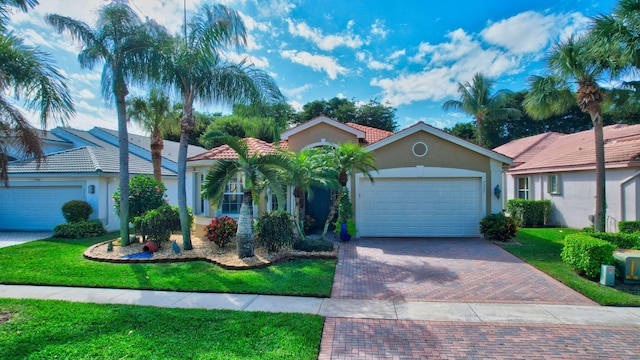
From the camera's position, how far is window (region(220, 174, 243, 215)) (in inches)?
495

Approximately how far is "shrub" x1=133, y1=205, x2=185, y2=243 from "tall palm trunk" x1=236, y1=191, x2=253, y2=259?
11.0 feet

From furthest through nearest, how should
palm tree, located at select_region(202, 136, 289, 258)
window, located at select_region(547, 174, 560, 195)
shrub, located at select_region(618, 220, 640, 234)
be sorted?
window, located at select_region(547, 174, 560, 195), shrub, located at select_region(618, 220, 640, 234), palm tree, located at select_region(202, 136, 289, 258)

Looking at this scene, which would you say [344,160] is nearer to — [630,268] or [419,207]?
[419,207]

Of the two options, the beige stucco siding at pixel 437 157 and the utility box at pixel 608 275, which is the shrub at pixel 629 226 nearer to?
the beige stucco siding at pixel 437 157

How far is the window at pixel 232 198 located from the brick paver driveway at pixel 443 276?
15.8ft

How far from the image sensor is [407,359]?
4.07m

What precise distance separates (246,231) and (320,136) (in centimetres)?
674

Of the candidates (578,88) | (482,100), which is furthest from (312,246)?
(482,100)

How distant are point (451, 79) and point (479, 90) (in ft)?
10.4

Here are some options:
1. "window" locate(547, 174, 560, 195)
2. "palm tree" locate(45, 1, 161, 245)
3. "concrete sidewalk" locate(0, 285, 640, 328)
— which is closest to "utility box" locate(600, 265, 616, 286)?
"concrete sidewalk" locate(0, 285, 640, 328)

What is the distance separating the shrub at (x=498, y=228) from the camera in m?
11.6

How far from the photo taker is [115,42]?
9484 mm

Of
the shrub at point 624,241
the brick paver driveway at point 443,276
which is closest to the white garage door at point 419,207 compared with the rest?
the brick paver driveway at point 443,276

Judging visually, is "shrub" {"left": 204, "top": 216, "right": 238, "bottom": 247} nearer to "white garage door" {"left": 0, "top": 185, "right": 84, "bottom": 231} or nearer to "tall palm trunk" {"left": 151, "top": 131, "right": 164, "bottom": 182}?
"tall palm trunk" {"left": 151, "top": 131, "right": 164, "bottom": 182}
